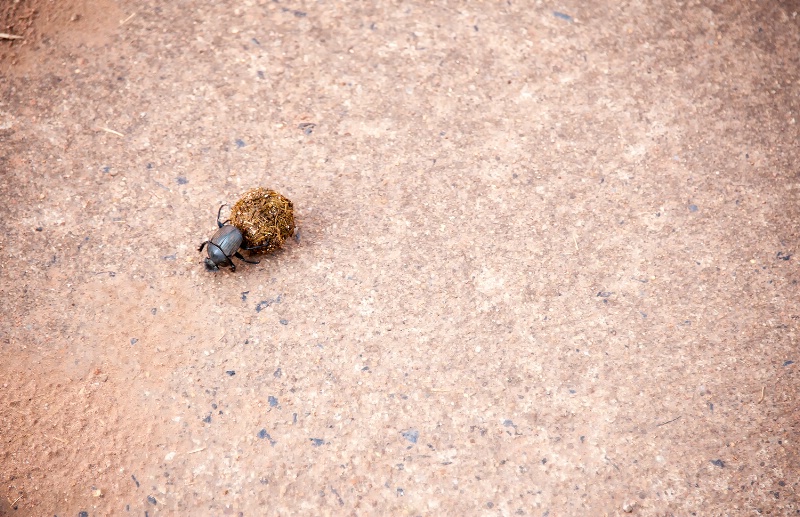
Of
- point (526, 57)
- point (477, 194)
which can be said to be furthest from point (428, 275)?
point (526, 57)

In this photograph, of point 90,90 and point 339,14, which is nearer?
point 90,90

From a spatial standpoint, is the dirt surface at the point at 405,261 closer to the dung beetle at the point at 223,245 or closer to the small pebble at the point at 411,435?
the small pebble at the point at 411,435

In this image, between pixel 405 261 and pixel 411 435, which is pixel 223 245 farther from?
pixel 411 435

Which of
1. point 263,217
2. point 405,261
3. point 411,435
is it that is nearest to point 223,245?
point 263,217

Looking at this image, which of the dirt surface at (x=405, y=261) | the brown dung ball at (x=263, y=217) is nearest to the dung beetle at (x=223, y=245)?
the brown dung ball at (x=263, y=217)

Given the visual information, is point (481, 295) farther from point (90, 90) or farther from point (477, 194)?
point (90, 90)

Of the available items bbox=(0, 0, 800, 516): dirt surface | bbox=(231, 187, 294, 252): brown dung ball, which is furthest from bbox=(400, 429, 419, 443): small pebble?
bbox=(231, 187, 294, 252): brown dung ball

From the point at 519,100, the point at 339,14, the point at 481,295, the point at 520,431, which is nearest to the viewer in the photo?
the point at 520,431
